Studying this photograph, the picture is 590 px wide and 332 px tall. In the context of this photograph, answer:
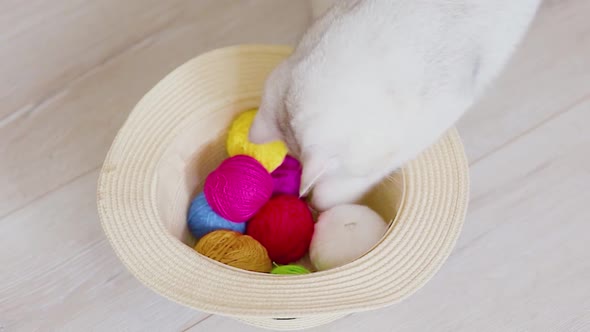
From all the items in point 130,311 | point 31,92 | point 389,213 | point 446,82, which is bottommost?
point 130,311

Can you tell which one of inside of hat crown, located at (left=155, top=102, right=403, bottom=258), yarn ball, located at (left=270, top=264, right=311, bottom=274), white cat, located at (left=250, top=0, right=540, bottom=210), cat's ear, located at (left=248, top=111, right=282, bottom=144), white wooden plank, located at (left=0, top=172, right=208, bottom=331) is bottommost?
white wooden plank, located at (left=0, top=172, right=208, bottom=331)

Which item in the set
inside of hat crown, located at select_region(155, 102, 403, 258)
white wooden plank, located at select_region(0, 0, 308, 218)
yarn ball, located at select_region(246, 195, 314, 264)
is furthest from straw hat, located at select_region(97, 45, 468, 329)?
white wooden plank, located at select_region(0, 0, 308, 218)

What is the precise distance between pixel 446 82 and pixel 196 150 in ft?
1.42

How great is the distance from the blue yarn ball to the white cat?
194mm

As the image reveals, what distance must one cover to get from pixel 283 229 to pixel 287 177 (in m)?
0.11

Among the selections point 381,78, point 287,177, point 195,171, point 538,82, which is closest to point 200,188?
point 195,171

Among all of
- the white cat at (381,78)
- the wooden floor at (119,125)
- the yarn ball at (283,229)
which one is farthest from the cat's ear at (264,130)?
the wooden floor at (119,125)

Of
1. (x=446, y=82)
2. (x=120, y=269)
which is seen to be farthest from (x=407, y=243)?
(x=120, y=269)

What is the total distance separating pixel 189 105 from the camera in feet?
3.30

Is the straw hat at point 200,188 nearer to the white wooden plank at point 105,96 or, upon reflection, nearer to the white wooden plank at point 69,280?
the white wooden plank at point 69,280

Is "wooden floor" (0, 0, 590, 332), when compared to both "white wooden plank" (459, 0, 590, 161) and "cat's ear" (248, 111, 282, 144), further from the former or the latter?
"cat's ear" (248, 111, 282, 144)

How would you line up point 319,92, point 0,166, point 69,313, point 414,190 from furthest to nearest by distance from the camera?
point 0,166, point 69,313, point 414,190, point 319,92

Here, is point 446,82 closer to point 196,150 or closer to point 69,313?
point 196,150

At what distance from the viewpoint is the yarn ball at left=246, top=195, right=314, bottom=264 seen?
973 millimetres
